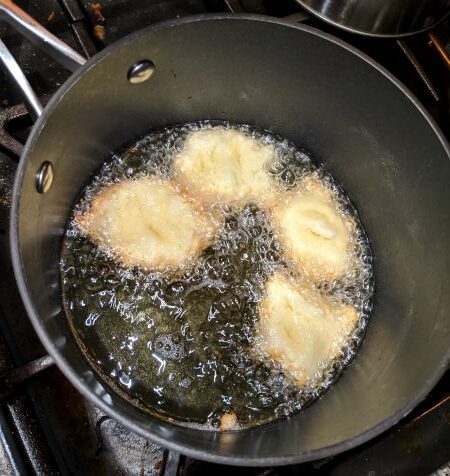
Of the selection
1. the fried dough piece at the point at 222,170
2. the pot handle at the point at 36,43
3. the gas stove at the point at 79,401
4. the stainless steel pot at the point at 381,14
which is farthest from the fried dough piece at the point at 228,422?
the stainless steel pot at the point at 381,14

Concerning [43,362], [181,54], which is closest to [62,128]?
[181,54]

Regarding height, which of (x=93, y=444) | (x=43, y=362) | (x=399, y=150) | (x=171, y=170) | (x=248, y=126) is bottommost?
(x=93, y=444)

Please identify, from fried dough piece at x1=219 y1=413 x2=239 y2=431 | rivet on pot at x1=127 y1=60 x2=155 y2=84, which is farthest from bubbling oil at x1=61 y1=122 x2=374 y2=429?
rivet on pot at x1=127 y1=60 x2=155 y2=84

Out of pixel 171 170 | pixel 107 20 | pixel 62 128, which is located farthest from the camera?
pixel 107 20

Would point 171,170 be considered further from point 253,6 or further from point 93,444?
point 93,444

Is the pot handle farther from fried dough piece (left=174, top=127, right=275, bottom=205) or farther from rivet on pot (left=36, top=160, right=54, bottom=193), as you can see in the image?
fried dough piece (left=174, top=127, right=275, bottom=205)

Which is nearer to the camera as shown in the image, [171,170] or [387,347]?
[387,347]

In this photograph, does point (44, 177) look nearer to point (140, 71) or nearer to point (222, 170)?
point (140, 71)
